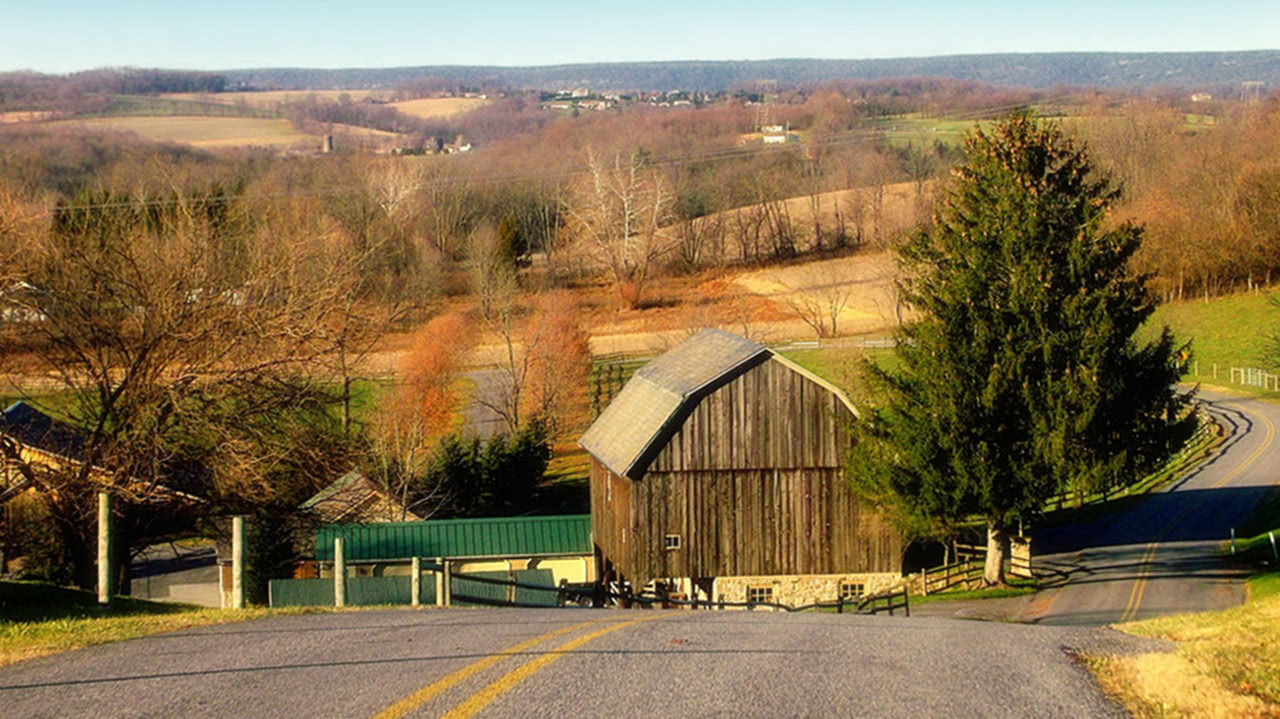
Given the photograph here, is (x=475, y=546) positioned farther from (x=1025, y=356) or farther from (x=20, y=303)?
(x=20, y=303)

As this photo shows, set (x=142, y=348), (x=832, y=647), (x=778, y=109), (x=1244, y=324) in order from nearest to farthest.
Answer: (x=832, y=647)
(x=142, y=348)
(x=1244, y=324)
(x=778, y=109)

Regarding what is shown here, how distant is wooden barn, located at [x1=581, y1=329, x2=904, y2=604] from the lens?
105 feet

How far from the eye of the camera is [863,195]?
117000 millimetres

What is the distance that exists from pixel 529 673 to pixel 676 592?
22963 mm

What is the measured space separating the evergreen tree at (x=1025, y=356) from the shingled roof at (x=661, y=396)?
15.8 ft

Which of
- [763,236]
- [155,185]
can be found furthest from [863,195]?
[155,185]

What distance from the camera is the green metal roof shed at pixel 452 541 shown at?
31.7 m

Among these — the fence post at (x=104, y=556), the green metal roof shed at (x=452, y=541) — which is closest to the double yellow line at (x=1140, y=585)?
the green metal roof shed at (x=452, y=541)

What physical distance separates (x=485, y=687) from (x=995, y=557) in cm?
2375

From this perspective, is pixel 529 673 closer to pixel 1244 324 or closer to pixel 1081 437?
pixel 1081 437

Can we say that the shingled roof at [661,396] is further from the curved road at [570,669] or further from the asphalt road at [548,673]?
the asphalt road at [548,673]

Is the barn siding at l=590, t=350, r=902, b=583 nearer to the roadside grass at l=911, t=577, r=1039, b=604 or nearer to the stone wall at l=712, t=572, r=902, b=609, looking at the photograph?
the stone wall at l=712, t=572, r=902, b=609

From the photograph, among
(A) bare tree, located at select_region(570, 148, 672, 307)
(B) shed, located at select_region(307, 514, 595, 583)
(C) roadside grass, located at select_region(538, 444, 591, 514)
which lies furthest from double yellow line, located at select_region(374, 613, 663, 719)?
(A) bare tree, located at select_region(570, 148, 672, 307)

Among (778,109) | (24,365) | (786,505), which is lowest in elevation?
(786,505)
